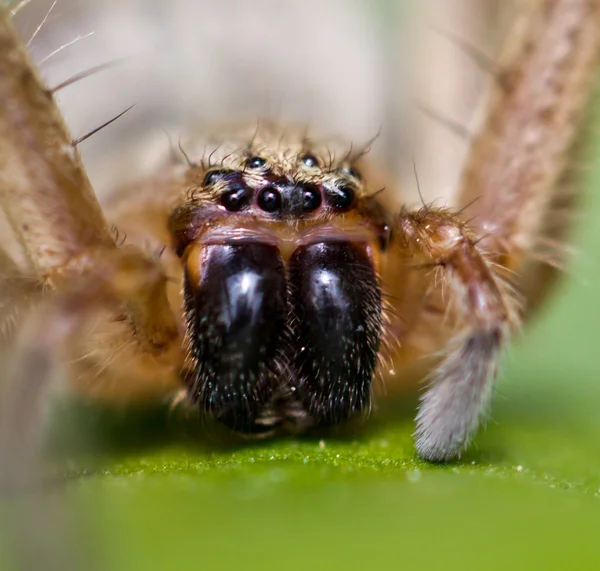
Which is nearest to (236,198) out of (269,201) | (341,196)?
(269,201)

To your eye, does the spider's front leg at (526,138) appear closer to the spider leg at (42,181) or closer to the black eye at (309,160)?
the black eye at (309,160)

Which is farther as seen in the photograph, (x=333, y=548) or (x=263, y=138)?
(x=263, y=138)

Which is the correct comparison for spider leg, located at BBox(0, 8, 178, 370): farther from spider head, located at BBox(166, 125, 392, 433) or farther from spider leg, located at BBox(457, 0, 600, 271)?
spider leg, located at BBox(457, 0, 600, 271)

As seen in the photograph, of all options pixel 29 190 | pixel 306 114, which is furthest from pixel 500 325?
pixel 306 114

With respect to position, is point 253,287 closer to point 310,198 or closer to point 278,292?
point 278,292

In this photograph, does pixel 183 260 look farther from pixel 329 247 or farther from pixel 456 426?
pixel 456 426

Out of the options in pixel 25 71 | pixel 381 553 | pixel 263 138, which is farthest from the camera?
pixel 263 138

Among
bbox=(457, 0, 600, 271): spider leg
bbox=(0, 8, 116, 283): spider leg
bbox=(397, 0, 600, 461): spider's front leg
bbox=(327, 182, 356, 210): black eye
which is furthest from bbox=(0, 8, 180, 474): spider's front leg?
bbox=(457, 0, 600, 271): spider leg
